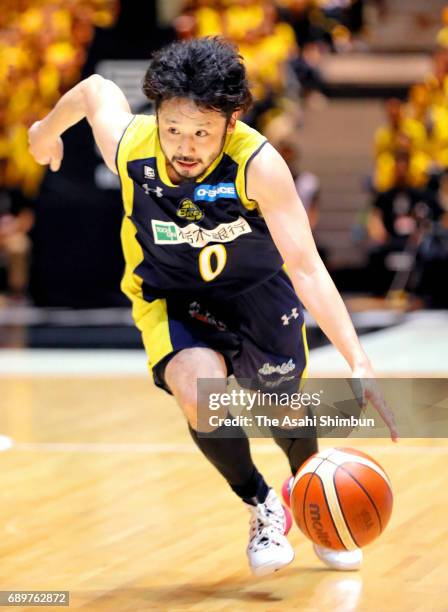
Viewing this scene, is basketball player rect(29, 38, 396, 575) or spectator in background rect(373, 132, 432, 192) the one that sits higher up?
spectator in background rect(373, 132, 432, 192)

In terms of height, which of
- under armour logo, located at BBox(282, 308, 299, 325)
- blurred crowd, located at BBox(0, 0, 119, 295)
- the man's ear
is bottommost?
under armour logo, located at BBox(282, 308, 299, 325)

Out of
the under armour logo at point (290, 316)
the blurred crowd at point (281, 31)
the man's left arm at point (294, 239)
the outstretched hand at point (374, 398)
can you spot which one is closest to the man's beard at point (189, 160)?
the man's left arm at point (294, 239)

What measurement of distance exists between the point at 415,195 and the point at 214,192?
786 centimetres

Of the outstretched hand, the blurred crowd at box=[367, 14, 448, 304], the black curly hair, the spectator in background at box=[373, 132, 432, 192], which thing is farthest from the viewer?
the spectator in background at box=[373, 132, 432, 192]

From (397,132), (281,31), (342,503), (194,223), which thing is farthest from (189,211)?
(281,31)

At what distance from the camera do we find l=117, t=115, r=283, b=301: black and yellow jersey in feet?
11.4

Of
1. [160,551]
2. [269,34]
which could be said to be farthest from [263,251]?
[269,34]

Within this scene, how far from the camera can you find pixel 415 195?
36.4 feet

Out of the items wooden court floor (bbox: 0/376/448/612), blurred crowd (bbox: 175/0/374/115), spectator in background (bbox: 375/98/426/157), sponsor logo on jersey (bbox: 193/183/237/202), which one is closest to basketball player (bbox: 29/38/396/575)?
sponsor logo on jersey (bbox: 193/183/237/202)

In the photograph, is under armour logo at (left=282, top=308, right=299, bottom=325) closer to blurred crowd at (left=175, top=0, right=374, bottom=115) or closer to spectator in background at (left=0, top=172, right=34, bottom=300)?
blurred crowd at (left=175, top=0, right=374, bottom=115)

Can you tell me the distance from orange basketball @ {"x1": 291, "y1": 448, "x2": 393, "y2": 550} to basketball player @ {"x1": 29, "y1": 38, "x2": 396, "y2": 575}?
0.28m

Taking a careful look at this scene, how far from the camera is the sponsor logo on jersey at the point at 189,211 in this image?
11.5 feet

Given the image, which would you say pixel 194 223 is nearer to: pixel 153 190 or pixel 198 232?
pixel 198 232

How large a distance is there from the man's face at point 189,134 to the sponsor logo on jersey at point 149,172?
15cm
